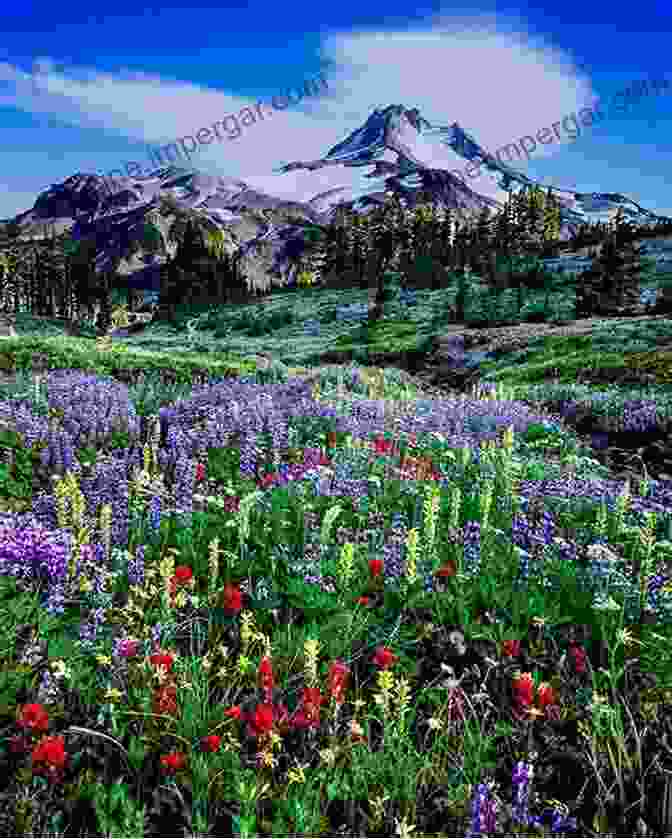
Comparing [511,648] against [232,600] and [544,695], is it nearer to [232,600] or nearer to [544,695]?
[544,695]

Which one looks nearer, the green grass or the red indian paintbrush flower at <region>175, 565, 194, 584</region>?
the green grass

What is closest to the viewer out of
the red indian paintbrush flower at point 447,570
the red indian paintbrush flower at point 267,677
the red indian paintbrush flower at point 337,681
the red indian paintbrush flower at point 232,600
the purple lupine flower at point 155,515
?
the red indian paintbrush flower at point 337,681

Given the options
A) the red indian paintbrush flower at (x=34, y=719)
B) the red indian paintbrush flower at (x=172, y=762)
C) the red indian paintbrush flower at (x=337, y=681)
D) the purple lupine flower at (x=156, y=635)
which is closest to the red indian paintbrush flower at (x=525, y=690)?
the red indian paintbrush flower at (x=337, y=681)

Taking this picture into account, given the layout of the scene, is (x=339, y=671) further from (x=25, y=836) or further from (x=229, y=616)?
(x=25, y=836)

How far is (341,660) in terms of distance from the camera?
3703 mm

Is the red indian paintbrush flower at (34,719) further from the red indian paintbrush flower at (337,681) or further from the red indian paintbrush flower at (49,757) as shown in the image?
the red indian paintbrush flower at (337,681)

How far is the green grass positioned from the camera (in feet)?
9.29

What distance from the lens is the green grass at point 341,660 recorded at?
2832 millimetres

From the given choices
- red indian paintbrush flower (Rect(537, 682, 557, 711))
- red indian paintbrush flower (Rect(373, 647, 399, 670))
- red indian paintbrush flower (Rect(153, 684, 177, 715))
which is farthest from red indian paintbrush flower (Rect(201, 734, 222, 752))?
red indian paintbrush flower (Rect(537, 682, 557, 711))

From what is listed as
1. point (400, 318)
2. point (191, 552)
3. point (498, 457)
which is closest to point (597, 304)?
point (400, 318)

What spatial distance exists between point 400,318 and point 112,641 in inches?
2287

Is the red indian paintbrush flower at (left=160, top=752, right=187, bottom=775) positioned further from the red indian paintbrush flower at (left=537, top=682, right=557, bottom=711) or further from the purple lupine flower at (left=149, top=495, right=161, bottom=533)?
the purple lupine flower at (left=149, top=495, right=161, bottom=533)

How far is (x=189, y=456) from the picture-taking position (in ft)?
25.1

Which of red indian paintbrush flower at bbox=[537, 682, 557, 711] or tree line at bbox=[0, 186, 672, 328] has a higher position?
tree line at bbox=[0, 186, 672, 328]
